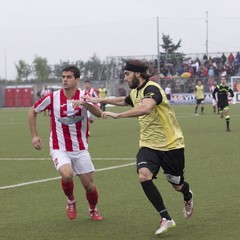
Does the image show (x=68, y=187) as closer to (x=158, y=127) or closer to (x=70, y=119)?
(x=70, y=119)

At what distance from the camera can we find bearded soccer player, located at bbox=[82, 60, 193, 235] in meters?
7.66

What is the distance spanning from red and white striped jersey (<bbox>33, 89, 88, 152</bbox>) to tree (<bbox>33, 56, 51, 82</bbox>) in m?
64.0

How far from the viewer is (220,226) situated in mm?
7980

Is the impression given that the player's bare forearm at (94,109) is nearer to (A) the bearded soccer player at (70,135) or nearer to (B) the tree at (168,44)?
(A) the bearded soccer player at (70,135)

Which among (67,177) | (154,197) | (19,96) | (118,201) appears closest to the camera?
(154,197)

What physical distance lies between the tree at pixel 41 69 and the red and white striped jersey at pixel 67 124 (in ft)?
210

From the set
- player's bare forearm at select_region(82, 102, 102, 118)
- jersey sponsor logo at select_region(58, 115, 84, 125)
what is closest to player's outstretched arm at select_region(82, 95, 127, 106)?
player's bare forearm at select_region(82, 102, 102, 118)

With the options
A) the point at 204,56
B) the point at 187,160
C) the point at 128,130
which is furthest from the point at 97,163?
the point at 204,56

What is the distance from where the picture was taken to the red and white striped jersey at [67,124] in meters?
8.70

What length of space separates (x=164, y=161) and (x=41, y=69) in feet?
226

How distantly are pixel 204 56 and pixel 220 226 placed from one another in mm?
50370

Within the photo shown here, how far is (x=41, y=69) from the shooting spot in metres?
76.0

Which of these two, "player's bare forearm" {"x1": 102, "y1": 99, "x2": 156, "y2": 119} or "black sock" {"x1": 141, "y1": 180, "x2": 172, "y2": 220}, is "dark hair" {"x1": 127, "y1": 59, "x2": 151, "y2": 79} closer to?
"player's bare forearm" {"x1": 102, "y1": 99, "x2": 156, "y2": 119}

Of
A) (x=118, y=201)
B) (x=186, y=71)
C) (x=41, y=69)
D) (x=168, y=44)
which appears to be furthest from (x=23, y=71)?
(x=118, y=201)
